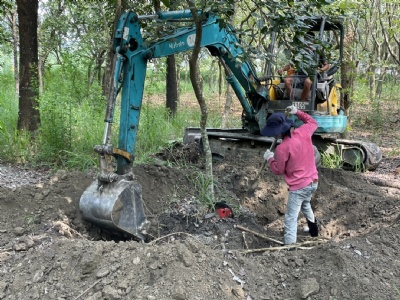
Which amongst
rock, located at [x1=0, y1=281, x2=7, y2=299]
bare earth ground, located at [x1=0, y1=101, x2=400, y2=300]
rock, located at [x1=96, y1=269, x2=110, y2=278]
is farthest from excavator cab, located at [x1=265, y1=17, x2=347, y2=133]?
rock, located at [x1=0, y1=281, x2=7, y2=299]

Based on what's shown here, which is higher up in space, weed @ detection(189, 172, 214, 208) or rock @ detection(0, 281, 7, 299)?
weed @ detection(189, 172, 214, 208)

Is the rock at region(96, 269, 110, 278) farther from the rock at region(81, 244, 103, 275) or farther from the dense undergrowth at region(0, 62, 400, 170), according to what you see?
the dense undergrowth at region(0, 62, 400, 170)

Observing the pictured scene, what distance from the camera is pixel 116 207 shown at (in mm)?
4367

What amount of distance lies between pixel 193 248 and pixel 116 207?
110 centimetres

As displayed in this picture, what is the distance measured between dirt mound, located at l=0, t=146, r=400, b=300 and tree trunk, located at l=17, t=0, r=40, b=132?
6.05ft

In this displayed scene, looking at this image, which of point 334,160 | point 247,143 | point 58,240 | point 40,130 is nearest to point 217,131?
point 247,143

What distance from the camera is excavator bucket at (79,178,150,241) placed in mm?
4379

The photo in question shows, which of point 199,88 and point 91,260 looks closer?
point 91,260

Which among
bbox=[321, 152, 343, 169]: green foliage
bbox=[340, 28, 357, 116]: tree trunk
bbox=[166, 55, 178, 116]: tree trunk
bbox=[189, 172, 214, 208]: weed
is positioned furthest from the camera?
bbox=[166, 55, 178, 116]: tree trunk

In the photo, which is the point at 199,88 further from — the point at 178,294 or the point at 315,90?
the point at 178,294

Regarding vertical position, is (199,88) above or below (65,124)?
above

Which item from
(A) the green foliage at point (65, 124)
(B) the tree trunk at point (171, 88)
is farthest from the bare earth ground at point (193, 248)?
(B) the tree trunk at point (171, 88)

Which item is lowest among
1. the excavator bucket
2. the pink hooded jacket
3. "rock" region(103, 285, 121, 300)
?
"rock" region(103, 285, 121, 300)

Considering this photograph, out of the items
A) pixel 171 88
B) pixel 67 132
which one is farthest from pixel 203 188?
pixel 171 88
